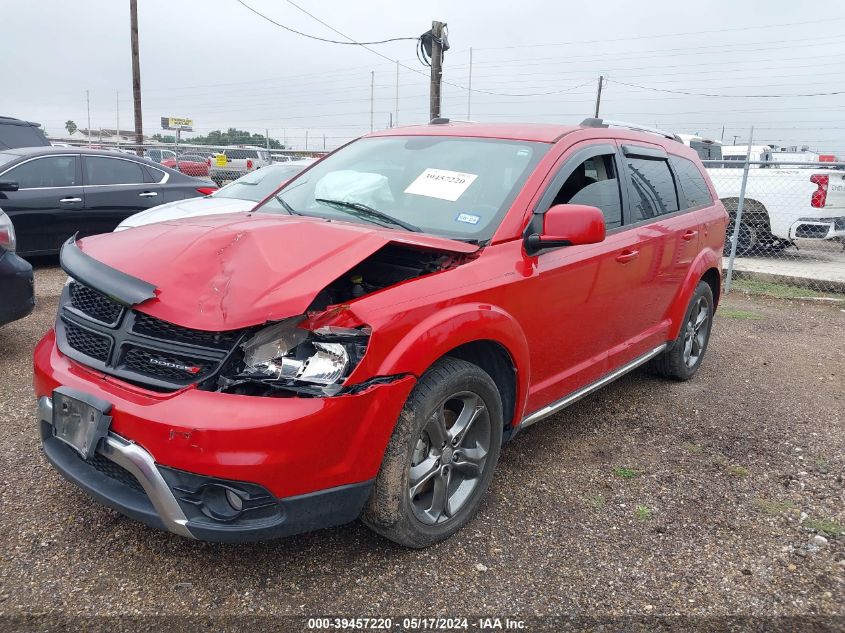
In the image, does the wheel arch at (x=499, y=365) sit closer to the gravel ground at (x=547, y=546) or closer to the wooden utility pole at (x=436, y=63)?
the gravel ground at (x=547, y=546)

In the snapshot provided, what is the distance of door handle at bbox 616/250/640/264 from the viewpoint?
3670 mm

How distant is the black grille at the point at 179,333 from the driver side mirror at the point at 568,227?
141 cm

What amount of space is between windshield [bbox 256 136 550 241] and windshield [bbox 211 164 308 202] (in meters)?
3.61

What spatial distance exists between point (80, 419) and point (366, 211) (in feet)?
4.97

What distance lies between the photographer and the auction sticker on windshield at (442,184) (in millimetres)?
3178

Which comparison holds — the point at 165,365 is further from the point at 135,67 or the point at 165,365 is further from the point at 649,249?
the point at 135,67

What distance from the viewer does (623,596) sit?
2.53m

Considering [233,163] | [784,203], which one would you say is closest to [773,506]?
[784,203]

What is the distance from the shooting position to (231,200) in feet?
23.2

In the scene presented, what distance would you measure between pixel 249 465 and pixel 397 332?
2.19ft

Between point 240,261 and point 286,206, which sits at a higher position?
point 286,206

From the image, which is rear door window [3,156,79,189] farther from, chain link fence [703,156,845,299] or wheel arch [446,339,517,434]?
chain link fence [703,156,845,299]

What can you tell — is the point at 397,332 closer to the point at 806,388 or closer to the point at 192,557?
the point at 192,557

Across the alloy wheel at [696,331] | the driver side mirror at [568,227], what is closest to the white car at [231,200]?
the alloy wheel at [696,331]
